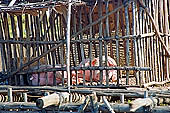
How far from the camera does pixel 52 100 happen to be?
21.4 feet

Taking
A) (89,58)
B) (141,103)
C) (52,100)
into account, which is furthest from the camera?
(89,58)

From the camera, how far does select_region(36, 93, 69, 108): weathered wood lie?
20.6ft

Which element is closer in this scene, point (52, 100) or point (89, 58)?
point (52, 100)

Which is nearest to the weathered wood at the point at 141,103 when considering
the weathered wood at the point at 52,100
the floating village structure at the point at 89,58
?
the floating village structure at the point at 89,58

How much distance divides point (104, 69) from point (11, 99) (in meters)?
2.30

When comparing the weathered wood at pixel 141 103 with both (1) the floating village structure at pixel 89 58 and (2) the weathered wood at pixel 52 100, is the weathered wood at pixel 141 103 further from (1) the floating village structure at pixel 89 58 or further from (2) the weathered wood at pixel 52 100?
(2) the weathered wood at pixel 52 100

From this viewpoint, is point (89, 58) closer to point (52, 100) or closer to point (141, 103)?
point (52, 100)

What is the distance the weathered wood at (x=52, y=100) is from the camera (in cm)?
629

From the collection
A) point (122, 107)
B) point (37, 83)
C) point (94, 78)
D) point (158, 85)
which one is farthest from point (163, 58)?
point (122, 107)

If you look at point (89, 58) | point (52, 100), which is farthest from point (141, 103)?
point (89, 58)

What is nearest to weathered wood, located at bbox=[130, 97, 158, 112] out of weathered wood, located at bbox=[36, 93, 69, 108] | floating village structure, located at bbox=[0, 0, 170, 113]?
floating village structure, located at bbox=[0, 0, 170, 113]

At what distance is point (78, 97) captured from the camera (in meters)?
7.45

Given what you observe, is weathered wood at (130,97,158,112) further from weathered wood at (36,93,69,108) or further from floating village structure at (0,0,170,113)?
weathered wood at (36,93,69,108)

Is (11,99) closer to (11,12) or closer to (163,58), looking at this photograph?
(11,12)
